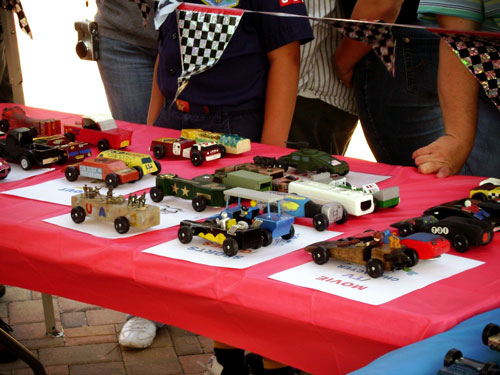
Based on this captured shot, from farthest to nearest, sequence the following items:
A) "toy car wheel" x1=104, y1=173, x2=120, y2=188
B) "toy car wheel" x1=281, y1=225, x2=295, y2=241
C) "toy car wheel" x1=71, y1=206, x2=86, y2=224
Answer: "toy car wheel" x1=104, y1=173, x2=120, y2=188, "toy car wheel" x1=71, y1=206, x2=86, y2=224, "toy car wheel" x1=281, y1=225, x2=295, y2=241

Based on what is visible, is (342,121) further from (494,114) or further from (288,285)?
(288,285)

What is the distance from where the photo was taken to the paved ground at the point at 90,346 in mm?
3102

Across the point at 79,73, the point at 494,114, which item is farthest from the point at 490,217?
the point at 79,73

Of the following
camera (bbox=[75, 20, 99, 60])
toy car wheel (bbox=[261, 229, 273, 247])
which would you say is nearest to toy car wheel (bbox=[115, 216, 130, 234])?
toy car wheel (bbox=[261, 229, 273, 247])

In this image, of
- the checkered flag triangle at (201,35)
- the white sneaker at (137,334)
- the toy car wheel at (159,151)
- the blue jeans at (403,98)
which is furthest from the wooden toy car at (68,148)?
the blue jeans at (403,98)

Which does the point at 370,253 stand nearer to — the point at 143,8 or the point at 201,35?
the point at 201,35

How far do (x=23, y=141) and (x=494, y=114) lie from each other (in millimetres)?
1848

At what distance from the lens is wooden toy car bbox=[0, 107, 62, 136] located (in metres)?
2.92

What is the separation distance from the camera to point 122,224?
1.89 meters

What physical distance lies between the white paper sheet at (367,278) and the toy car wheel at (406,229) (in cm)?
11

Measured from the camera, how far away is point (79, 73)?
9.30 m

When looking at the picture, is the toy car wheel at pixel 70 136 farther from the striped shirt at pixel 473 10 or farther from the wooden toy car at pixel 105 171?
the striped shirt at pixel 473 10

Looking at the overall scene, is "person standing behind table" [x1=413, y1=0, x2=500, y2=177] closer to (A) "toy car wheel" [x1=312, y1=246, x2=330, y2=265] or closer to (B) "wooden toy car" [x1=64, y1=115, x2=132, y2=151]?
(A) "toy car wheel" [x1=312, y1=246, x2=330, y2=265]

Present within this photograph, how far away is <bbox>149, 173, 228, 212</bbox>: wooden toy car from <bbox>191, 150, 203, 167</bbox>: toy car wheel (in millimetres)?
339
